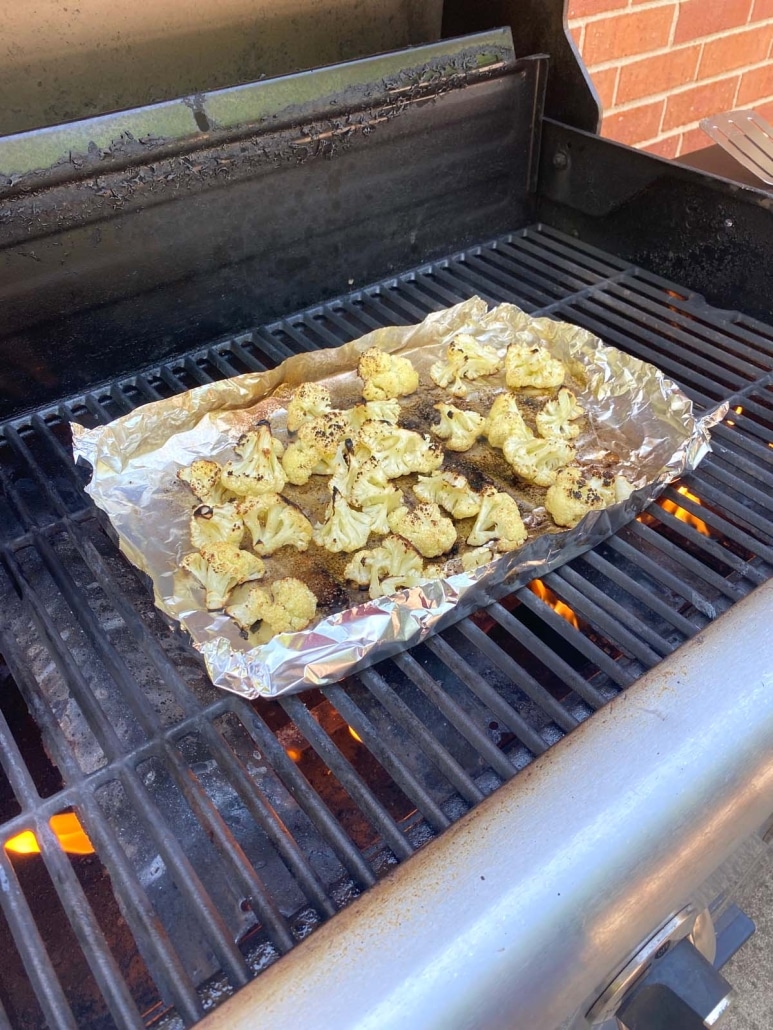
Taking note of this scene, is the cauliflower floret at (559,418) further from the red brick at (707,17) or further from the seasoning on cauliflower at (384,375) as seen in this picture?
the red brick at (707,17)

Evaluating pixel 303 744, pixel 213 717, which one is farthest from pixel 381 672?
pixel 213 717

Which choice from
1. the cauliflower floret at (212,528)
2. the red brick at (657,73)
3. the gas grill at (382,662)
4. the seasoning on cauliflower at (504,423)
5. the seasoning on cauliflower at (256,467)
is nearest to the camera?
the gas grill at (382,662)

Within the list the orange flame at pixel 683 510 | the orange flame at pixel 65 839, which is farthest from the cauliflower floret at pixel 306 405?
the orange flame at pixel 65 839

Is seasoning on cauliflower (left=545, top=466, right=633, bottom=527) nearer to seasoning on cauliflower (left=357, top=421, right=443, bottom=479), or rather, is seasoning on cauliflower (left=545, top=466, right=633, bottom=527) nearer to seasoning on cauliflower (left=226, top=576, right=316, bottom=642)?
seasoning on cauliflower (left=357, top=421, right=443, bottom=479)

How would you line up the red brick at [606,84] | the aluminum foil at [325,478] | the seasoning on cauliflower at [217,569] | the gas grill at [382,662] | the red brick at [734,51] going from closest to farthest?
the gas grill at [382,662], the aluminum foil at [325,478], the seasoning on cauliflower at [217,569], the red brick at [606,84], the red brick at [734,51]

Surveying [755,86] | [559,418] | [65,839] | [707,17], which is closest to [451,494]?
[559,418]

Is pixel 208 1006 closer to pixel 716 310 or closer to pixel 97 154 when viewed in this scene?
pixel 97 154

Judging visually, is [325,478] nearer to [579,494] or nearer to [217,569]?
[217,569]
